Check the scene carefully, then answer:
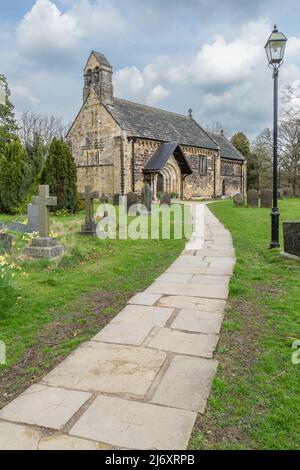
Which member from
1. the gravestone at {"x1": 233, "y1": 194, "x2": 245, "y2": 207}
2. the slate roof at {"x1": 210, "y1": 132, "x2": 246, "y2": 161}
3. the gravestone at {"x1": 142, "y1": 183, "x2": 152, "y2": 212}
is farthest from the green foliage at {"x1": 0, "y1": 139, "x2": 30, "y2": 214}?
the slate roof at {"x1": 210, "y1": 132, "x2": 246, "y2": 161}

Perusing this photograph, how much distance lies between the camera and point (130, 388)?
2.68m

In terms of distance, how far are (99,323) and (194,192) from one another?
99.4ft

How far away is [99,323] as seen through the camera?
4.13 meters

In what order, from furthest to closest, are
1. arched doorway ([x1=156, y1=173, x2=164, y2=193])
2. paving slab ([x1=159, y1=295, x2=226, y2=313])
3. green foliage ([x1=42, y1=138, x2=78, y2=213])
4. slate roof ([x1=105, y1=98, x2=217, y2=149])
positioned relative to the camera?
arched doorway ([x1=156, y1=173, x2=164, y2=193]) → slate roof ([x1=105, y1=98, x2=217, y2=149]) → green foliage ([x1=42, y1=138, x2=78, y2=213]) → paving slab ([x1=159, y1=295, x2=226, y2=313])

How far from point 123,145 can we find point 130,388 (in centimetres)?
2548

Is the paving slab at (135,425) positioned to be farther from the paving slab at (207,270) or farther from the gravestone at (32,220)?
the gravestone at (32,220)

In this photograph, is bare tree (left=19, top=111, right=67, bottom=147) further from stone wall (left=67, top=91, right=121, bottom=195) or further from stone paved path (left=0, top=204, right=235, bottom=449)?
stone paved path (left=0, top=204, right=235, bottom=449)

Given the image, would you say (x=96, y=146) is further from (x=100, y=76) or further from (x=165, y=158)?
(x=165, y=158)

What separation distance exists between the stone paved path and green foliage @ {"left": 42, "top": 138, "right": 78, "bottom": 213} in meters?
11.9

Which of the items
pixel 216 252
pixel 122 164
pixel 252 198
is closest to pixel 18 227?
pixel 216 252

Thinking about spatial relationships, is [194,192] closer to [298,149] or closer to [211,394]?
[298,149]

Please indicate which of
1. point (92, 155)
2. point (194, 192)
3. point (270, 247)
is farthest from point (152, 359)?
point (194, 192)

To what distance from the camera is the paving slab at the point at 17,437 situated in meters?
2.06

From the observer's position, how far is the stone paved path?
7.02 feet
